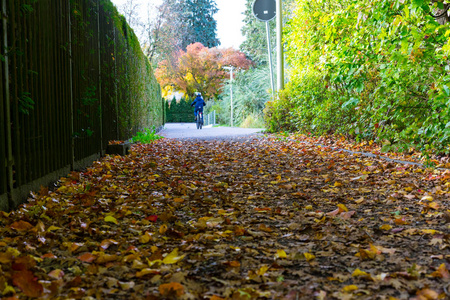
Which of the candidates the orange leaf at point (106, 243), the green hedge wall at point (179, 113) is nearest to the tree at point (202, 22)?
the green hedge wall at point (179, 113)

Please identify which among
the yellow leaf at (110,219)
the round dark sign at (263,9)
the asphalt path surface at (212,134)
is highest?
the round dark sign at (263,9)

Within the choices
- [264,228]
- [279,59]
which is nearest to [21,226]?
[264,228]

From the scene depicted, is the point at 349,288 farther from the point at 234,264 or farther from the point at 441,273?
the point at 234,264

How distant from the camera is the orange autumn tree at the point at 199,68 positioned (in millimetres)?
34344

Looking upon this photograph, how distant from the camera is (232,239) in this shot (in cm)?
290

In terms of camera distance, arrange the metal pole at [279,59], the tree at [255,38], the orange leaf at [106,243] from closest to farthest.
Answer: the orange leaf at [106,243]
the metal pole at [279,59]
the tree at [255,38]

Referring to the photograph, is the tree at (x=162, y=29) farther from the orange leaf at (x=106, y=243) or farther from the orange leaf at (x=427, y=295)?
the orange leaf at (x=427, y=295)

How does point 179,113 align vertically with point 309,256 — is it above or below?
above

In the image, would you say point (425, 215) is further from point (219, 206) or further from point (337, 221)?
point (219, 206)

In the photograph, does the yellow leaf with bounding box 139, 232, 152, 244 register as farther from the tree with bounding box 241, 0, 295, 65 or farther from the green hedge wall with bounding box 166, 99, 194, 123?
the green hedge wall with bounding box 166, 99, 194, 123

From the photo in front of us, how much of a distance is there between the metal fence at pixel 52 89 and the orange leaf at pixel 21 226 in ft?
1.01

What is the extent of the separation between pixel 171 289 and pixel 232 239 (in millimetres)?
932

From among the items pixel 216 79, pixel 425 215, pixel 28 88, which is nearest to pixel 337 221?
pixel 425 215

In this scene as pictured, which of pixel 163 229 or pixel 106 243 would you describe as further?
pixel 163 229
